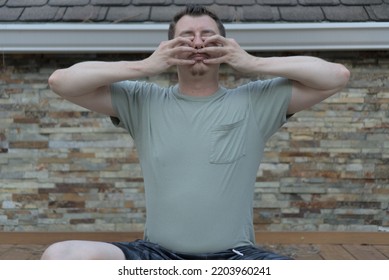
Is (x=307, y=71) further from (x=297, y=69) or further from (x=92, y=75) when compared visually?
(x=92, y=75)

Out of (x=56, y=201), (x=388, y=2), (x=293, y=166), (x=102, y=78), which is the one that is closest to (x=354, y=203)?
(x=293, y=166)

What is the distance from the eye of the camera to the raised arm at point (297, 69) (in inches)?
71.9

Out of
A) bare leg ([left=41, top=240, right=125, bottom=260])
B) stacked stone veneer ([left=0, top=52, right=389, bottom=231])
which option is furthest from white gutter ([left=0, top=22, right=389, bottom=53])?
bare leg ([left=41, top=240, right=125, bottom=260])

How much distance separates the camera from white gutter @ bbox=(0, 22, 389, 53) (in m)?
3.48

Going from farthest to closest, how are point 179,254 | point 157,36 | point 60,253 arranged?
point 157,36, point 179,254, point 60,253

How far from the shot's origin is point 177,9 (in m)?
3.63

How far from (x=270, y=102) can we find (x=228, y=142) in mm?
250

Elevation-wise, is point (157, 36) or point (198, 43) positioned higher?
point (157, 36)

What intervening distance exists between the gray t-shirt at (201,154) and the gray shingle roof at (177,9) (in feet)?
5.71

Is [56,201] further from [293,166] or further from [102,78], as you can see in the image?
[102,78]

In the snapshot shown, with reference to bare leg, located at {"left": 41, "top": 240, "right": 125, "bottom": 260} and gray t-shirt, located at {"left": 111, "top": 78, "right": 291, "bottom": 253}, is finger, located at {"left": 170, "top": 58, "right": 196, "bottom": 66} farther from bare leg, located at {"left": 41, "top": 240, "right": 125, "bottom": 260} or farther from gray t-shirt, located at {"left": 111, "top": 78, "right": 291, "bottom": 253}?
bare leg, located at {"left": 41, "top": 240, "right": 125, "bottom": 260}

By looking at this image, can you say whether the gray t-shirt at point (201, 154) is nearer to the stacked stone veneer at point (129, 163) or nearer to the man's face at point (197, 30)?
the man's face at point (197, 30)

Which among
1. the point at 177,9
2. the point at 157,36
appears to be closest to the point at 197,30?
the point at 157,36

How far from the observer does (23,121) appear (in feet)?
13.0
